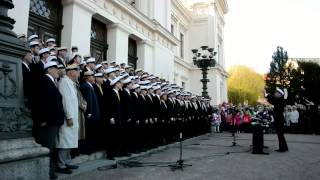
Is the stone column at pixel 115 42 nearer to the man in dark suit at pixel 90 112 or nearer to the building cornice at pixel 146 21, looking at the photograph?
the building cornice at pixel 146 21

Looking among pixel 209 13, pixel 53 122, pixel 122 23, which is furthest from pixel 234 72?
pixel 53 122

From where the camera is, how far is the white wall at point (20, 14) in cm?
925

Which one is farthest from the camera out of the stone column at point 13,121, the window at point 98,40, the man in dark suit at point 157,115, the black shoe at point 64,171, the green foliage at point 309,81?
the green foliage at point 309,81

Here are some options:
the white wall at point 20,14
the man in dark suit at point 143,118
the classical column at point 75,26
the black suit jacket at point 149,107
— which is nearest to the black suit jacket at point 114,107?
the man in dark suit at point 143,118

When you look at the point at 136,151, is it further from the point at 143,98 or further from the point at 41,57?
the point at 41,57

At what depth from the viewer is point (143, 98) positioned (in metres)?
9.74

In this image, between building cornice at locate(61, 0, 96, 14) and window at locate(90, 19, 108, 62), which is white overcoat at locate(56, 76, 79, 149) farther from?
window at locate(90, 19, 108, 62)

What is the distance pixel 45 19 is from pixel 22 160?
8024mm

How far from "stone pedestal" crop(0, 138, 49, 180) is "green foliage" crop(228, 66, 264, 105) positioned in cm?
6173

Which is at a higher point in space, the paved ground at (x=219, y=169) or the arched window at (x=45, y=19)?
the arched window at (x=45, y=19)

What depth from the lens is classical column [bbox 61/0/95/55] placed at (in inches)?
478

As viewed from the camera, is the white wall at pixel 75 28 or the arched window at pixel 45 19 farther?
the white wall at pixel 75 28

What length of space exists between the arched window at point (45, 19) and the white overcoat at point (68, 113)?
5.21 m

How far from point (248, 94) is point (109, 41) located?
2130 inches
